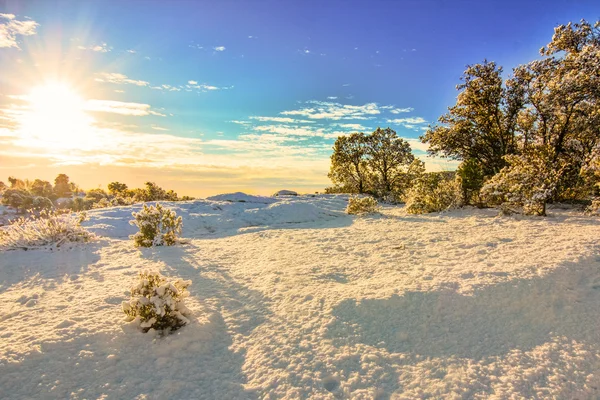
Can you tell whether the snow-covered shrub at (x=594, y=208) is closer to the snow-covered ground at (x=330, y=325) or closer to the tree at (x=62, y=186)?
the snow-covered ground at (x=330, y=325)

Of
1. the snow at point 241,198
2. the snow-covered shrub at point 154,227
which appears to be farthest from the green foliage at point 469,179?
the snow-covered shrub at point 154,227

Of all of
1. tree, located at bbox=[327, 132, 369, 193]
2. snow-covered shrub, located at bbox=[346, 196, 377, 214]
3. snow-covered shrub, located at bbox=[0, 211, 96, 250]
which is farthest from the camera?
tree, located at bbox=[327, 132, 369, 193]

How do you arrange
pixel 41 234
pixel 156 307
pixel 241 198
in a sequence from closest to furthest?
pixel 156 307 → pixel 41 234 → pixel 241 198

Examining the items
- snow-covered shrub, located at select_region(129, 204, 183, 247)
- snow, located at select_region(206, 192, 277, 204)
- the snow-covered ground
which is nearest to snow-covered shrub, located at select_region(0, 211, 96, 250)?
the snow-covered ground

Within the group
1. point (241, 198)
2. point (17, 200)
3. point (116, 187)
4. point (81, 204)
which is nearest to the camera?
point (241, 198)

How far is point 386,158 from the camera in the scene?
25.5 meters

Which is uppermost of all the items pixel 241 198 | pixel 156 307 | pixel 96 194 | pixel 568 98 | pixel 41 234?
pixel 568 98

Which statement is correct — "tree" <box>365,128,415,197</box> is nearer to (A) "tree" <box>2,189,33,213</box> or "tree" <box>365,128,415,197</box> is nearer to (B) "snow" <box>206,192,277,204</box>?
(B) "snow" <box>206,192,277,204</box>

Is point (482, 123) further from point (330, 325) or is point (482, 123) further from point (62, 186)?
point (62, 186)

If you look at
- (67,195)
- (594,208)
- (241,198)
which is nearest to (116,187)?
(67,195)

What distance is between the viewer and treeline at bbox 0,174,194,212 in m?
22.4

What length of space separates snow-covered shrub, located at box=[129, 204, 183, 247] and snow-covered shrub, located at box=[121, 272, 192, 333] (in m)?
4.75

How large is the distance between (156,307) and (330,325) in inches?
83.8

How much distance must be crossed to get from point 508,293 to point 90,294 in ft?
20.2
